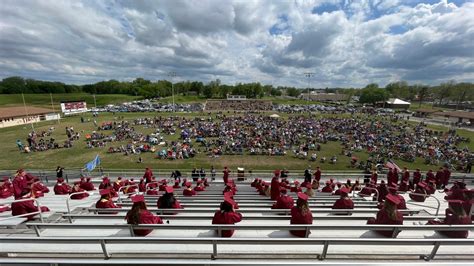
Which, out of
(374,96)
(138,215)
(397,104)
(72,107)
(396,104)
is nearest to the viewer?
(138,215)

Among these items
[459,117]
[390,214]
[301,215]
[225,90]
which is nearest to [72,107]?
[301,215]

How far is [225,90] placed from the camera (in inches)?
5359

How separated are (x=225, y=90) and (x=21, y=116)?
99.5m

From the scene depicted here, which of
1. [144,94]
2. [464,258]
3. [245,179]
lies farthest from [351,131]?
[144,94]

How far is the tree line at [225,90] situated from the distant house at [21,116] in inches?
2185

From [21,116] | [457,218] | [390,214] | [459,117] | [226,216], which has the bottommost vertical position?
[21,116]

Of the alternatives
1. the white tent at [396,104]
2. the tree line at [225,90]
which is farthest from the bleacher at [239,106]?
the white tent at [396,104]

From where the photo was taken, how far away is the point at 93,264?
3.27m

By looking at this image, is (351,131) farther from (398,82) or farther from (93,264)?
(398,82)

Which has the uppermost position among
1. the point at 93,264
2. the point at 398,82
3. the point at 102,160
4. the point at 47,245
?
the point at 398,82

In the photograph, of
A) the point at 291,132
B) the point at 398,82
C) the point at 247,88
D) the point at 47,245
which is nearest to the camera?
the point at 47,245

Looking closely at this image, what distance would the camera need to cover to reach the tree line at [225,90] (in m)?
109

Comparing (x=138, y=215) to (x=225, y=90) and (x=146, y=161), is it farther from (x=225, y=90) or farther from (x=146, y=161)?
(x=225, y=90)

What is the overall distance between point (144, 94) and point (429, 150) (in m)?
140
